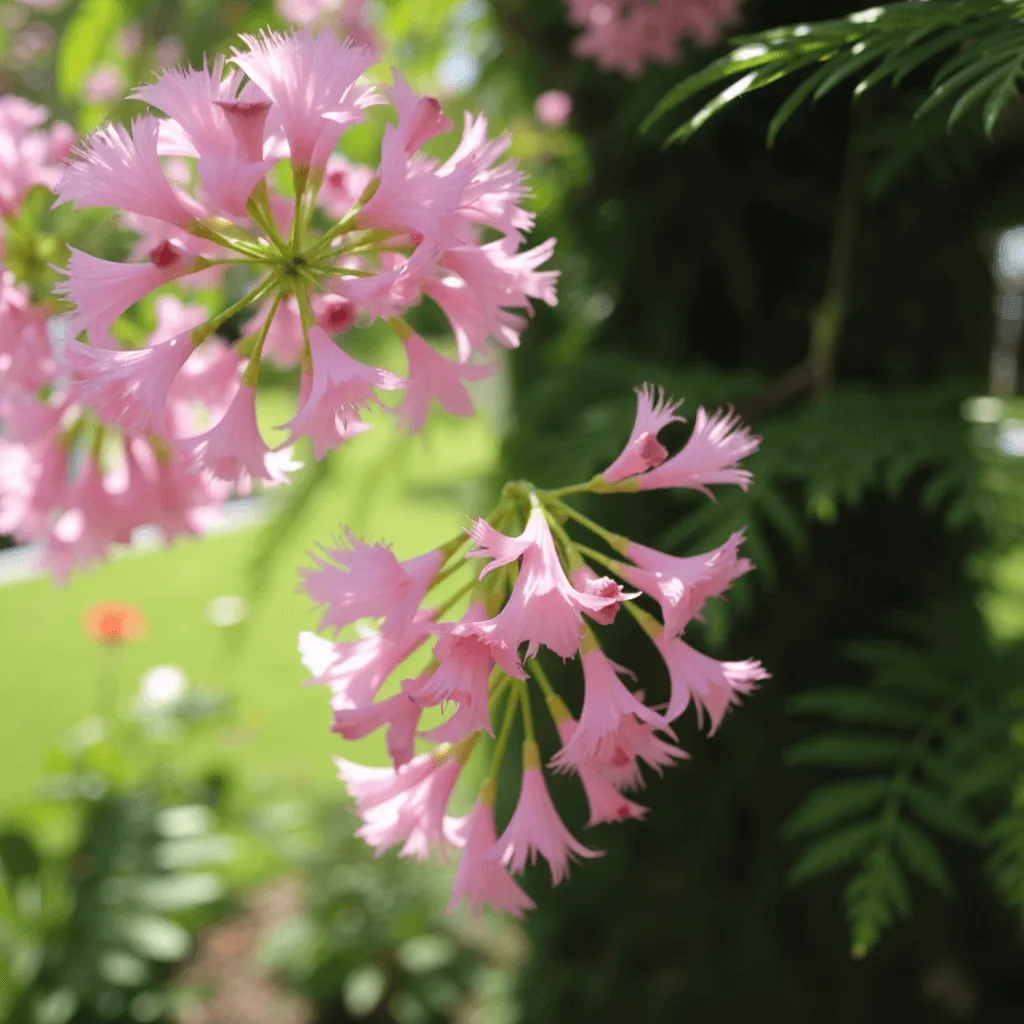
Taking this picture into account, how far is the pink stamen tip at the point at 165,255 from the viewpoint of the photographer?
1.09ft

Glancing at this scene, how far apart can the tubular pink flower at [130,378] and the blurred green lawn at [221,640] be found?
1.06m

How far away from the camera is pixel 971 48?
0.35 metres

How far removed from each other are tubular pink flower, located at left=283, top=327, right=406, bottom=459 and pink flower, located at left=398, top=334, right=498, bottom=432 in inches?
2.4

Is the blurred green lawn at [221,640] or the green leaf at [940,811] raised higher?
the green leaf at [940,811]

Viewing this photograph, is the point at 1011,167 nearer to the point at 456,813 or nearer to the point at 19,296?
the point at 19,296

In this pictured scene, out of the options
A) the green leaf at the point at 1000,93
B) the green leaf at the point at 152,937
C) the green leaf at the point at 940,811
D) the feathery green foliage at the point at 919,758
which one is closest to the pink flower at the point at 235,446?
the green leaf at the point at 1000,93

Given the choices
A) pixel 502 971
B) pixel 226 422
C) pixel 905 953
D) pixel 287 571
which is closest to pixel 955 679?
pixel 905 953

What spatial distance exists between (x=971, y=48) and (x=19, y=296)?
1.28 ft

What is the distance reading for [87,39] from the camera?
2.23 feet

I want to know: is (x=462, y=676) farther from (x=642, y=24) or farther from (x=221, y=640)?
(x=221, y=640)

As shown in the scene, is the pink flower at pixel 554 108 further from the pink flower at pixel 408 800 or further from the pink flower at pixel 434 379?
the pink flower at pixel 408 800

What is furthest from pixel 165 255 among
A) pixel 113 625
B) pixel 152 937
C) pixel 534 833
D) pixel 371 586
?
pixel 113 625

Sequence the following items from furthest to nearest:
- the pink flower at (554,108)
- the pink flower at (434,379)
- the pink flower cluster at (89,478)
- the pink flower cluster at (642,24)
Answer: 1. the pink flower at (554,108)
2. the pink flower cluster at (642,24)
3. the pink flower cluster at (89,478)
4. the pink flower at (434,379)

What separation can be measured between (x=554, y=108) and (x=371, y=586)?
77cm
